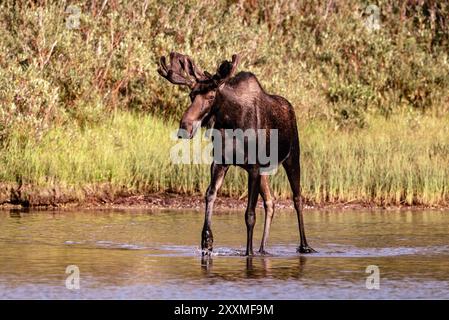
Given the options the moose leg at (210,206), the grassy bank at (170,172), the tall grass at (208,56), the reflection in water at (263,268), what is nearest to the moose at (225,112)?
the moose leg at (210,206)

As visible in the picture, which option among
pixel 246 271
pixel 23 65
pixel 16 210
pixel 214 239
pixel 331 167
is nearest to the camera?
pixel 246 271

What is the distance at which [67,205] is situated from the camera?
19391 mm

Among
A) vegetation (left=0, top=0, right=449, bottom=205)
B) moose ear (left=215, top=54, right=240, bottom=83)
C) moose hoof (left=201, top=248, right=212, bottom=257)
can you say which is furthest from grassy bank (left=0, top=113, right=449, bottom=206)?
moose ear (left=215, top=54, right=240, bottom=83)

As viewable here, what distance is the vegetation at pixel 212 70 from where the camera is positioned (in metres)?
20.1

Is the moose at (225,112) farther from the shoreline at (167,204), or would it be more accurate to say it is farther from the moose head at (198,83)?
the shoreline at (167,204)

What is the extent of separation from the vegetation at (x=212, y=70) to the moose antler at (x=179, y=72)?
16.8 ft

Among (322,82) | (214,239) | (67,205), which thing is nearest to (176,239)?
(214,239)

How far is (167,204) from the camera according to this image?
65.2ft

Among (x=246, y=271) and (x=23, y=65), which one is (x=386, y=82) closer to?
(x=23, y=65)

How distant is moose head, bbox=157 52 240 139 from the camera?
14383 millimetres

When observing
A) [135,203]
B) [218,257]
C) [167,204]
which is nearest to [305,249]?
[218,257]

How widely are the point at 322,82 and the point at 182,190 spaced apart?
7393 millimetres

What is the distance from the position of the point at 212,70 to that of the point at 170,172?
15.9 ft

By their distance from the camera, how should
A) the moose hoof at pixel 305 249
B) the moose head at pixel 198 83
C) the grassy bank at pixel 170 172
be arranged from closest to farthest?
the moose head at pixel 198 83, the moose hoof at pixel 305 249, the grassy bank at pixel 170 172
